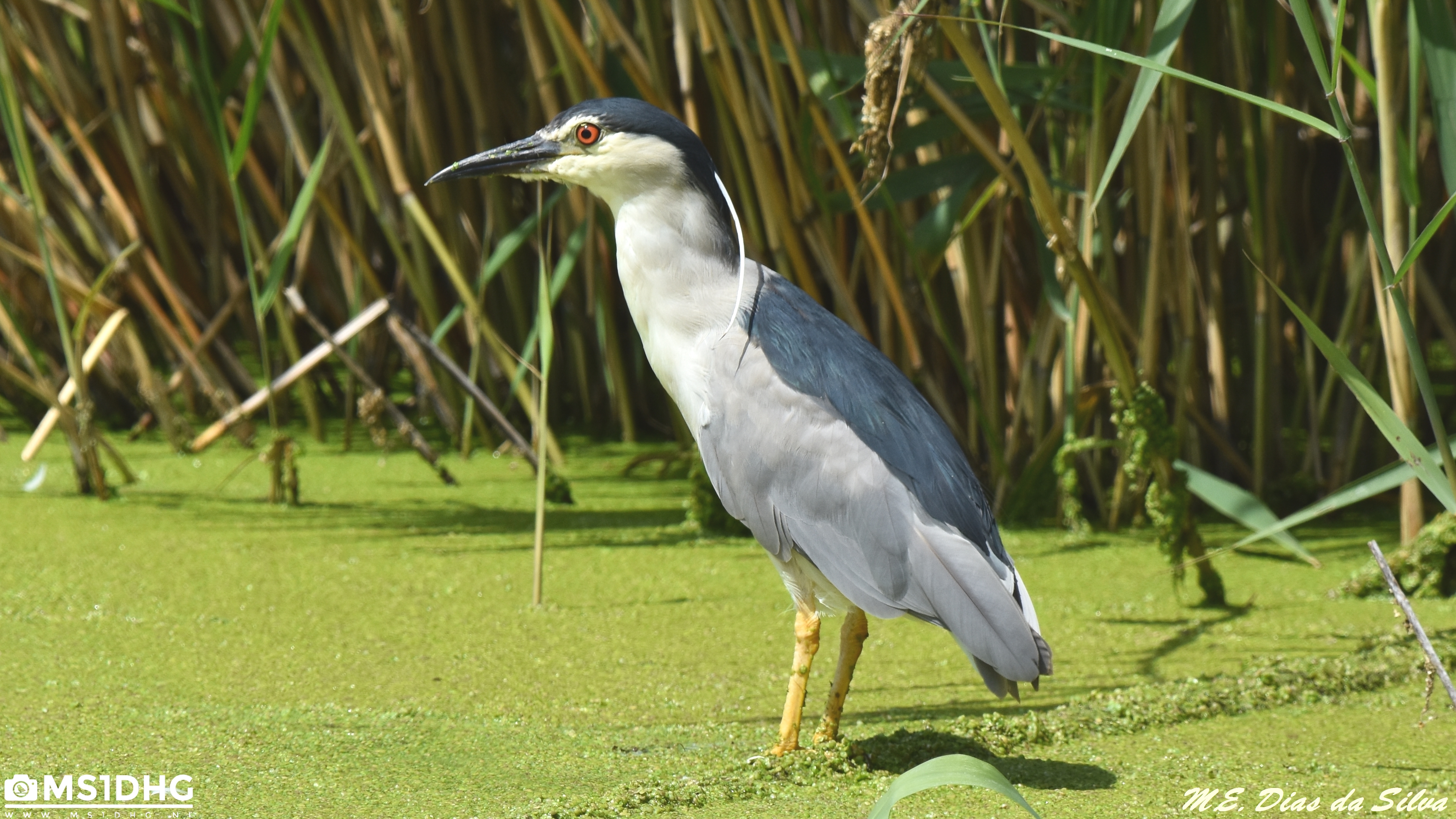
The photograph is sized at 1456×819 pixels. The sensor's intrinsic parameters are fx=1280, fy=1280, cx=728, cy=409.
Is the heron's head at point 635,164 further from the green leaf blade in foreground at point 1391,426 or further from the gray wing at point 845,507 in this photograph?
the green leaf blade in foreground at point 1391,426

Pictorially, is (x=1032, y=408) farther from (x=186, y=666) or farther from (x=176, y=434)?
(x=176, y=434)

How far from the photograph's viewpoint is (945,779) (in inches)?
47.8

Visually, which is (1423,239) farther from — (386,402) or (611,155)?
(386,402)

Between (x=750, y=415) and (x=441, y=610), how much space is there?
34.0 inches

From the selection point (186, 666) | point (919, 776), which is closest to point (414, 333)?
point (186, 666)

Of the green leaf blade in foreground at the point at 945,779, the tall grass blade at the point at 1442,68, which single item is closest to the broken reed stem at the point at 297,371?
the green leaf blade in foreground at the point at 945,779

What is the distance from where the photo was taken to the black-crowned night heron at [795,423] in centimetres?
175

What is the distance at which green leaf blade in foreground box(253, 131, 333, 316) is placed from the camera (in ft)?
9.36

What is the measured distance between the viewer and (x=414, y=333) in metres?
3.22

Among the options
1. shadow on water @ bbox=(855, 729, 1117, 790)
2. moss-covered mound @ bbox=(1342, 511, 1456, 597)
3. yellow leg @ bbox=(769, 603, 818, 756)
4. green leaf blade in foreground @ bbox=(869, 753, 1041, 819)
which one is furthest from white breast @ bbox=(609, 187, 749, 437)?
moss-covered mound @ bbox=(1342, 511, 1456, 597)

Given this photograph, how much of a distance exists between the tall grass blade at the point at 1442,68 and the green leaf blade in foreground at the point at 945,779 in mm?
901

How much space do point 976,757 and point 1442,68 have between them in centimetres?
107

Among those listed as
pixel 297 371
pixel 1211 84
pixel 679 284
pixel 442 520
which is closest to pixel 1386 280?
pixel 1211 84

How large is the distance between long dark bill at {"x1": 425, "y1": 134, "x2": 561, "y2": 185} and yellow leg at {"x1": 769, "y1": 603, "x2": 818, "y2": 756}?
84cm
